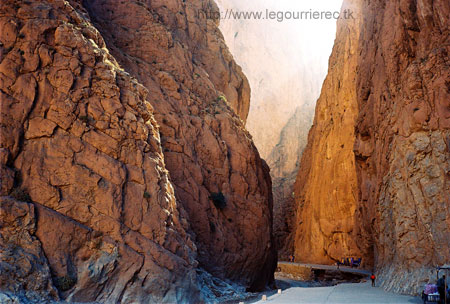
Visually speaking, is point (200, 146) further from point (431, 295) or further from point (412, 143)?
point (431, 295)

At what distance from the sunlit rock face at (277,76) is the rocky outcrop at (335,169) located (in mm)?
24348

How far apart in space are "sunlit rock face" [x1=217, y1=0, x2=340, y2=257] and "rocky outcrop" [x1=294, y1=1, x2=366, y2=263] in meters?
24.3

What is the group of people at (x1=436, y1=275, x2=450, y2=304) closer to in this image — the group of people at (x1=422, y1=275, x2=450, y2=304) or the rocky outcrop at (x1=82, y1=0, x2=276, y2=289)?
the group of people at (x1=422, y1=275, x2=450, y2=304)

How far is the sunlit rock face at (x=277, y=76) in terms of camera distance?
89.4 m

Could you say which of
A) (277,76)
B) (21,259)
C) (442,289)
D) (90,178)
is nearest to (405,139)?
(442,289)

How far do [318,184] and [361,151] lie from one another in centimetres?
1927

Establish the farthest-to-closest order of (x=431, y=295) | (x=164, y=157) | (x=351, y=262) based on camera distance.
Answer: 1. (x=351, y=262)
2. (x=164, y=157)
3. (x=431, y=295)

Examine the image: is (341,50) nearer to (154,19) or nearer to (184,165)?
(154,19)

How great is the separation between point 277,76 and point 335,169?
5737 cm

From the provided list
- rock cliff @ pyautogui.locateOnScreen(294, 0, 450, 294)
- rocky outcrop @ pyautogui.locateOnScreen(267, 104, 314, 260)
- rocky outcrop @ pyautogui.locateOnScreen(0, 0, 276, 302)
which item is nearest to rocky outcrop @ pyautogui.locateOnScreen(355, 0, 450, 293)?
rock cliff @ pyautogui.locateOnScreen(294, 0, 450, 294)

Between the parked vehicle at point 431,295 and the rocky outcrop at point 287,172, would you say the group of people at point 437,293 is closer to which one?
the parked vehicle at point 431,295

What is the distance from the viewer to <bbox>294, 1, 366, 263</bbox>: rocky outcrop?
47.0 m

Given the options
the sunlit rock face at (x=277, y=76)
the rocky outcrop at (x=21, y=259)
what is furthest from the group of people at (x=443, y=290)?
the sunlit rock face at (x=277, y=76)

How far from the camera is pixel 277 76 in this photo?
102688 millimetres
